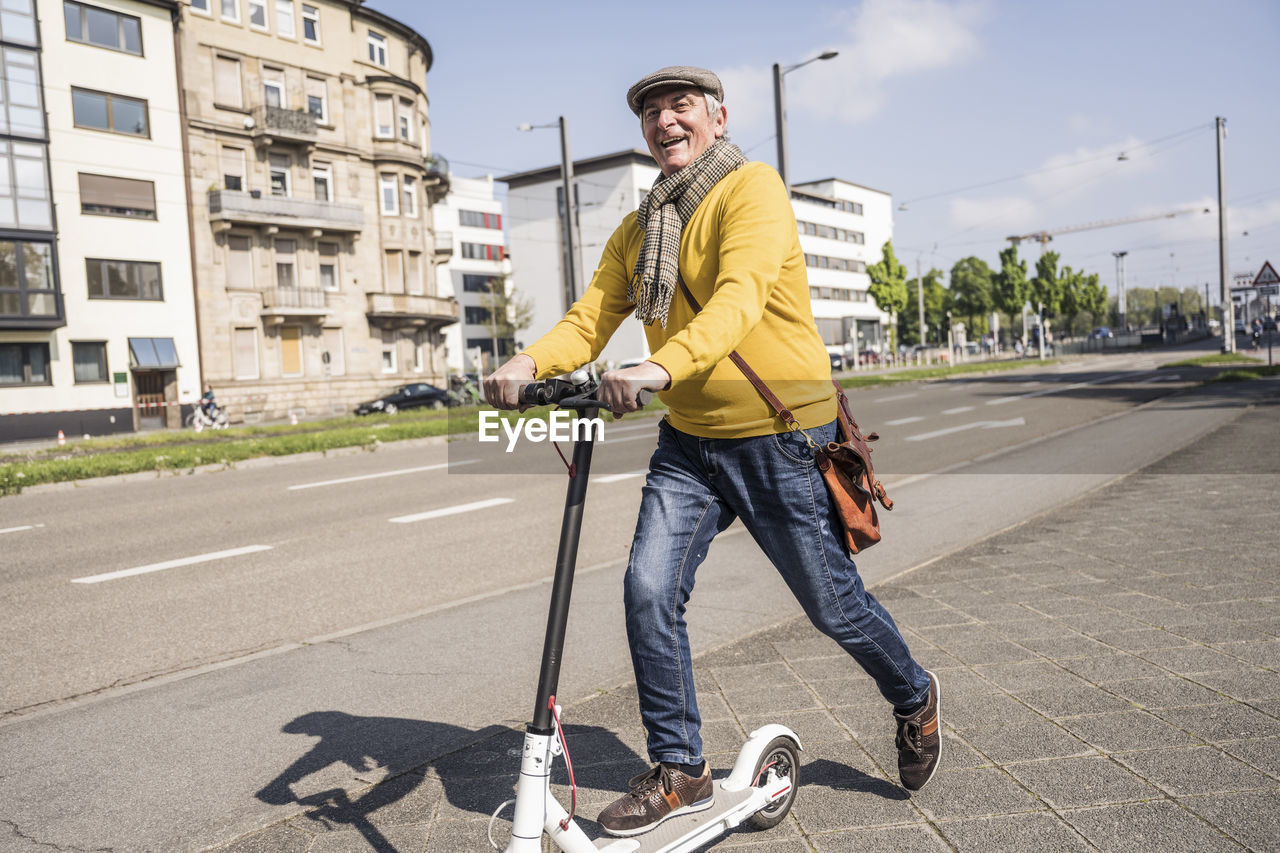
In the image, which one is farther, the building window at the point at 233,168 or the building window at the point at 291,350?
the building window at the point at 291,350

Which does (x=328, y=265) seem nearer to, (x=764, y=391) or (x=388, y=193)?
(x=388, y=193)

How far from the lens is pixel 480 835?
2.82 meters

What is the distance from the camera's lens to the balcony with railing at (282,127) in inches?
1517

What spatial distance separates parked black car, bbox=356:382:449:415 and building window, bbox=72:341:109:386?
9.01 m

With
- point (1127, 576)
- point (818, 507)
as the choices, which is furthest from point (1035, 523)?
point (818, 507)

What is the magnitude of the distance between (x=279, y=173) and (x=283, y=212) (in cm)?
217

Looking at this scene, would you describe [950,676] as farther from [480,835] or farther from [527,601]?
[527,601]

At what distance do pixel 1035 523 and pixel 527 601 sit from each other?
4.06 m

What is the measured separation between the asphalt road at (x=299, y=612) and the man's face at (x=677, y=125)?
86.6 inches

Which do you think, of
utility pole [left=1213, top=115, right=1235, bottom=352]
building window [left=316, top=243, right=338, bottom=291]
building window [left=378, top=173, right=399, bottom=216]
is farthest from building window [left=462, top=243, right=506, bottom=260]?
utility pole [left=1213, top=115, right=1235, bottom=352]

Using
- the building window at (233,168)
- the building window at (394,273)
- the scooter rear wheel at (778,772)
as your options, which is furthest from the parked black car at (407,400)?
the scooter rear wheel at (778,772)

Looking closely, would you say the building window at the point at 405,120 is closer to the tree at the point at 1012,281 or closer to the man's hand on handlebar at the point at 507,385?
the man's hand on handlebar at the point at 507,385

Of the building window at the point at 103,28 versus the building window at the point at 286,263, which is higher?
the building window at the point at 103,28

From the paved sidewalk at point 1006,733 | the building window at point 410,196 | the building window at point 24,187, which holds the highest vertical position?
the building window at point 410,196
